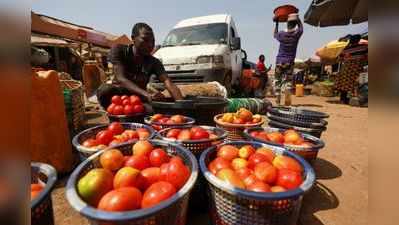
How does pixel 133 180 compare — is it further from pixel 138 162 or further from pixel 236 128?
pixel 236 128

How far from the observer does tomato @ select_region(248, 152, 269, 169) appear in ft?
5.45

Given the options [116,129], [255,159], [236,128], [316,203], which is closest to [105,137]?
[116,129]

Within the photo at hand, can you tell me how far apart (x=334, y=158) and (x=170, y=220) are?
8.98ft

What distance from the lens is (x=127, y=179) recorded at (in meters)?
1.30

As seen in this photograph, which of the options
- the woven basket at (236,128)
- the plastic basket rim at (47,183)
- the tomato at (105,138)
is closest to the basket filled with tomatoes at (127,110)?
the tomato at (105,138)

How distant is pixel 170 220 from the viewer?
1.15 m

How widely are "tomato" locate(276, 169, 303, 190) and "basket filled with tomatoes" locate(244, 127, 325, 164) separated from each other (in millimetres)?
593

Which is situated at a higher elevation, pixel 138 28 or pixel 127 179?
pixel 138 28

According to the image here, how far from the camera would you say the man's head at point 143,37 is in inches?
123

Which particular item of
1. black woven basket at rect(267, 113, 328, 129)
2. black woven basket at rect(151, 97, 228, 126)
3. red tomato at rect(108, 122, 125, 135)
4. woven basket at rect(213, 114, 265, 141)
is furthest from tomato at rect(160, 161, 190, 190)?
black woven basket at rect(267, 113, 328, 129)

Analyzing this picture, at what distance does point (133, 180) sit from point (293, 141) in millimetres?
1602
